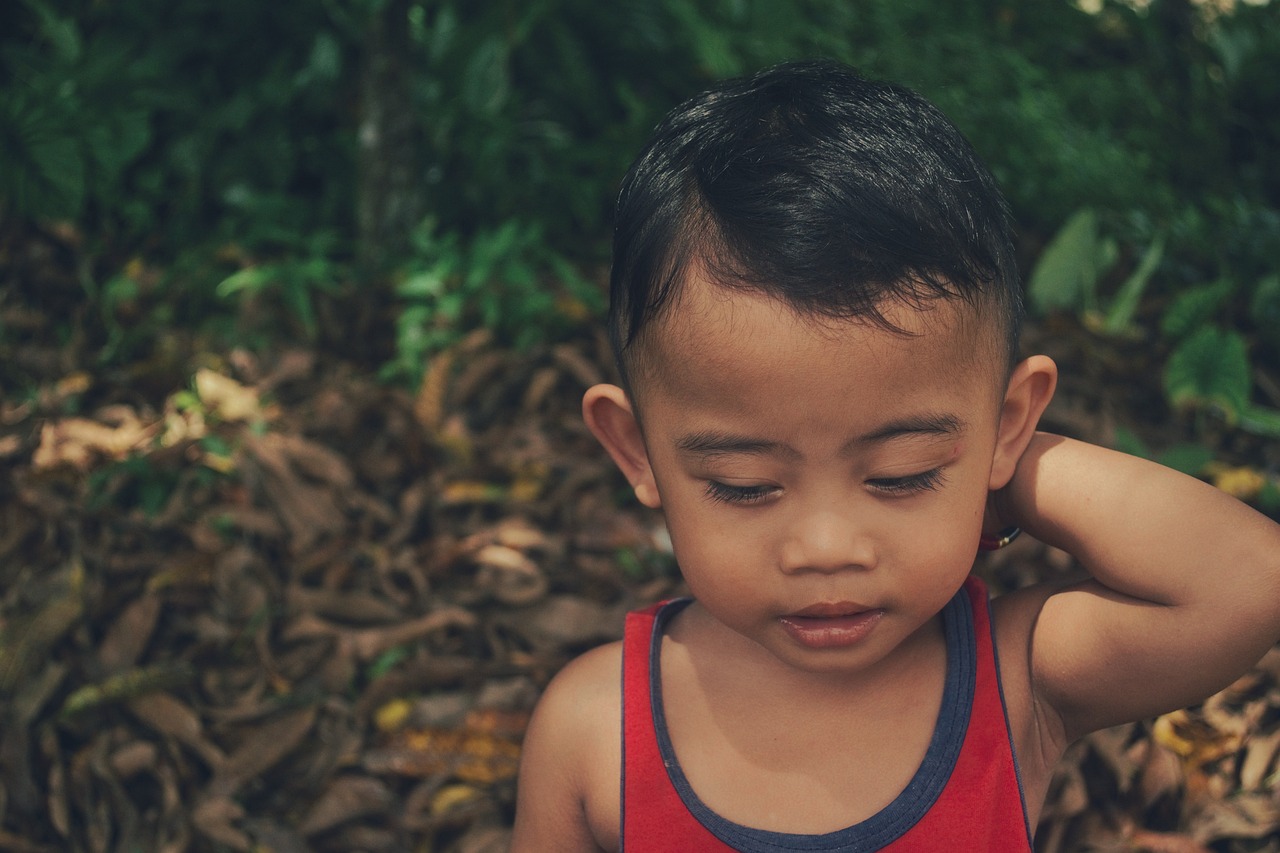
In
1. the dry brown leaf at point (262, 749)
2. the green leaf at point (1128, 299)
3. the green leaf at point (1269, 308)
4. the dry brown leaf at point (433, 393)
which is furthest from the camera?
the green leaf at point (1128, 299)

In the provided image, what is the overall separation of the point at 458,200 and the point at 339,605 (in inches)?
65.2

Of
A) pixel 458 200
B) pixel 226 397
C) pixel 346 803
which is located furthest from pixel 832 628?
pixel 458 200

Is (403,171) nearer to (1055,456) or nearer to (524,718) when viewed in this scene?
(524,718)

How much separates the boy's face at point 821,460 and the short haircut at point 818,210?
0.03m

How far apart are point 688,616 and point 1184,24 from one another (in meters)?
3.96

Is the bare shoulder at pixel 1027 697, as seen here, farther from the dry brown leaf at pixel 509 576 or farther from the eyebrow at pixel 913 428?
the dry brown leaf at pixel 509 576

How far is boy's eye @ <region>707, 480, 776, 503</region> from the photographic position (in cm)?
146

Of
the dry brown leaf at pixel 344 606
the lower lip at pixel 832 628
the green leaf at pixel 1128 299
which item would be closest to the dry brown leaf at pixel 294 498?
the dry brown leaf at pixel 344 606

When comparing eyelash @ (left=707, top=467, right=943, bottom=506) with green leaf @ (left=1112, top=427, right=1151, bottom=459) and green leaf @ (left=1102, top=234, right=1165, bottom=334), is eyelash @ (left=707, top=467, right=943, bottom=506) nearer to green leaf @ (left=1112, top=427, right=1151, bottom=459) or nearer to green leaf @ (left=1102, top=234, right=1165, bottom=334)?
green leaf @ (left=1112, top=427, right=1151, bottom=459)

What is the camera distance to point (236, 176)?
4098 millimetres

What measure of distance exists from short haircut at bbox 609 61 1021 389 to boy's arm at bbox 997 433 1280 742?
0.72ft

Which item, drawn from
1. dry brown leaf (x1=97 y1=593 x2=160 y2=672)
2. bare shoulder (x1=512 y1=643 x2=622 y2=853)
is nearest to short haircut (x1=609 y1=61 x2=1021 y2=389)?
bare shoulder (x1=512 y1=643 x2=622 y2=853)

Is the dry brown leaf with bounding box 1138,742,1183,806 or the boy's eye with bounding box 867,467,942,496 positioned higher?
the boy's eye with bounding box 867,467,942,496

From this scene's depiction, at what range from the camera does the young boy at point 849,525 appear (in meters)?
1.38
